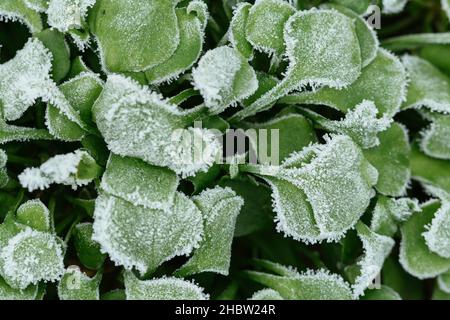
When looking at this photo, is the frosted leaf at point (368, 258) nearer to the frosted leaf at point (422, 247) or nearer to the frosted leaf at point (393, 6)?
the frosted leaf at point (422, 247)

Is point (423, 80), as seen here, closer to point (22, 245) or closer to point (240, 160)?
point (240, 160)

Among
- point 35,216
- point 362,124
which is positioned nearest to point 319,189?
point 362,124

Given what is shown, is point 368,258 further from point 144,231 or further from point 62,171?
point 62,171

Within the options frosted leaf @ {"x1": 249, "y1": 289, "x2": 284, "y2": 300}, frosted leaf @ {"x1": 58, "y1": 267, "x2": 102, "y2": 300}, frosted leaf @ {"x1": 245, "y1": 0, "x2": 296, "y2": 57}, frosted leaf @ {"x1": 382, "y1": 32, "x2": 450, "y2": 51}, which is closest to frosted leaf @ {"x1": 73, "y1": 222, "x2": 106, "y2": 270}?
frosted leaf @ {"x1": 58, "y1": 267, "x2": 102, "y2": 300}

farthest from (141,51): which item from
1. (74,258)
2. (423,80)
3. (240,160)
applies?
(423,80)

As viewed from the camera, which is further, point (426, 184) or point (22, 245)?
point (426, 184)

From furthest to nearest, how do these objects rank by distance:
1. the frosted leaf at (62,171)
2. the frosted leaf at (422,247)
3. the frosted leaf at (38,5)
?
1. the frosted leaf at (422,247)
2. the frosted leaf at (38,5)
3. the frosted leaf at (62,171)

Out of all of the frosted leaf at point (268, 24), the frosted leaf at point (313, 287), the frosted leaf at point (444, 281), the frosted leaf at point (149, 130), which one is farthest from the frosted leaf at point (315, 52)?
the frosted leaf at point (444, 281)
